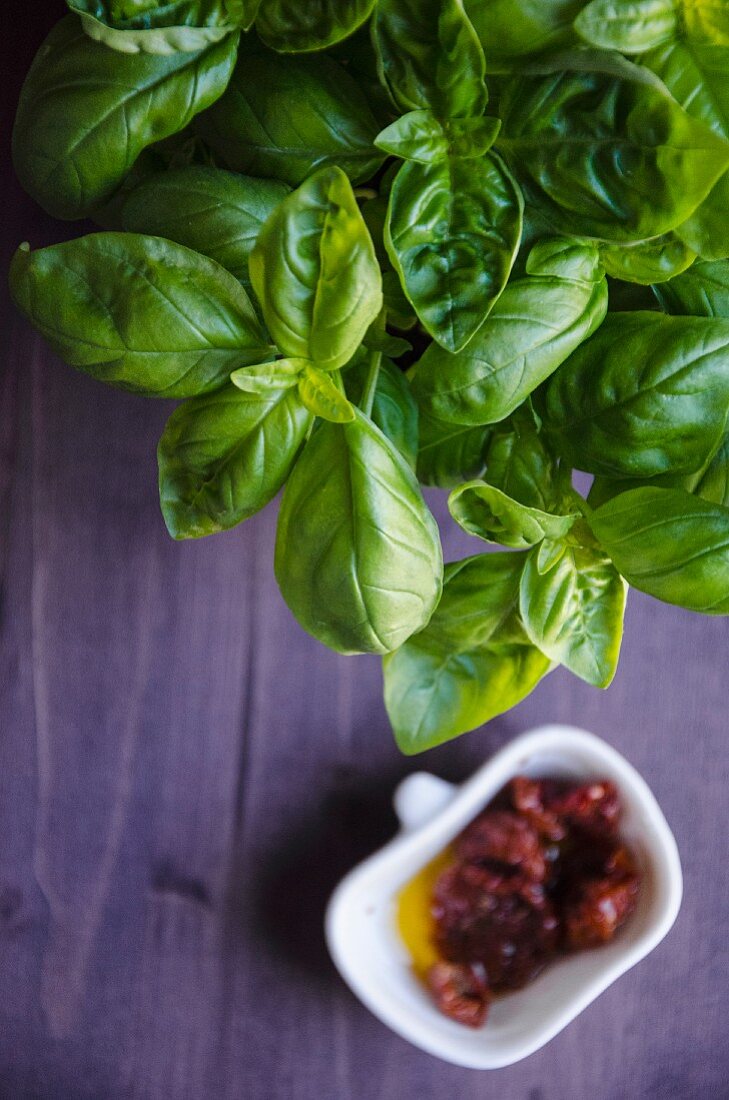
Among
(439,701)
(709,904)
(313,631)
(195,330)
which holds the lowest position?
(709,904)

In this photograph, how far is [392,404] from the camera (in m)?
0.45

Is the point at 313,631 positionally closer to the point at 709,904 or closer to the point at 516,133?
the point at 516,133

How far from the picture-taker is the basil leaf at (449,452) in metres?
0.48

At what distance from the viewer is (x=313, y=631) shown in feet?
1.33

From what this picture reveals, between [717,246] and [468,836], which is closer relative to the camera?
[717,246]

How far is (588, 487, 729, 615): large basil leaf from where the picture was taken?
0.39m

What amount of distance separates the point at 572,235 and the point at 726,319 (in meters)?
0.07

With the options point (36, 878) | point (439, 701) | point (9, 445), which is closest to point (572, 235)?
point (439, 701)

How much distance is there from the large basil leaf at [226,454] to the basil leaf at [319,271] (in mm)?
34

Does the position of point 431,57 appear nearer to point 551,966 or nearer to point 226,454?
point 226,454

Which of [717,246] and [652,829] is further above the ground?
[717,246]

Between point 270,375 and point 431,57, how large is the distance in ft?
0.40

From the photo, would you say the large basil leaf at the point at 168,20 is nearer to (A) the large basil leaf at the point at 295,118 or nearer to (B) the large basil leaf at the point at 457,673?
(A) the large basil leaf at the point at 295,118

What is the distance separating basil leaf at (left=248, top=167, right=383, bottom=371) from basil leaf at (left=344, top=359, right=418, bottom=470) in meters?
Result: 0.07
